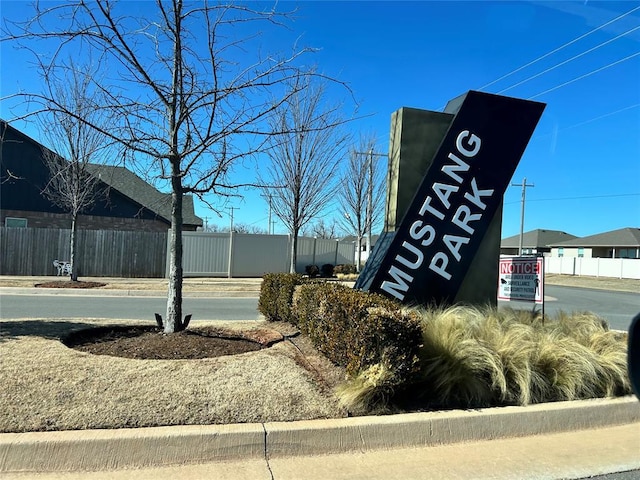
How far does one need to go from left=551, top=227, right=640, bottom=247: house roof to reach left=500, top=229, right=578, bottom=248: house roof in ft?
30.5

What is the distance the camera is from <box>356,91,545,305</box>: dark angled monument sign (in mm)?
6977

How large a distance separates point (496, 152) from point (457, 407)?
4176 millimetres

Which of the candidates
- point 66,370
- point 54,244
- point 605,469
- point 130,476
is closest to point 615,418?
point 605,469

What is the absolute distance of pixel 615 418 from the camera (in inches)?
199

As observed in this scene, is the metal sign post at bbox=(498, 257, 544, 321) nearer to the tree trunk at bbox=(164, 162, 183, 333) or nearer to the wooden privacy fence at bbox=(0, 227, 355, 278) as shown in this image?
the tree trunk at bbox=(164, 162, 183, 333)

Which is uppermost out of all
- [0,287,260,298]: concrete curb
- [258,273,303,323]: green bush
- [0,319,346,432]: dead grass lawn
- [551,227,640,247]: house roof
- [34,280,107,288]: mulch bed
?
[551,227,640,247]: house roof

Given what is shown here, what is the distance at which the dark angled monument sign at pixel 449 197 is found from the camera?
22.9 feet

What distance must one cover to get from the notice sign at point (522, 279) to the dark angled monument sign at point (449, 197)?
20.7 inches

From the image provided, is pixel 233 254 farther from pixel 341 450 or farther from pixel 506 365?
pixel 341 450

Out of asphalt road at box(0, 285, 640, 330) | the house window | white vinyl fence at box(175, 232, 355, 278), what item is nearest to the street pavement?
asphalt road at box(0, 285, 640, 330)

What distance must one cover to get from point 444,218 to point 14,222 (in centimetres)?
2416

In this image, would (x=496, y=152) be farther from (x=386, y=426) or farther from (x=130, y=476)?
(x=130, y=476)

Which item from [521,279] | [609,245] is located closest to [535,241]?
[609,245]

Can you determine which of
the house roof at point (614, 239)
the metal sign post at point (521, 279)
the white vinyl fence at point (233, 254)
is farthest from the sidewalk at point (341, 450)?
the house roof at point (614, 239)
